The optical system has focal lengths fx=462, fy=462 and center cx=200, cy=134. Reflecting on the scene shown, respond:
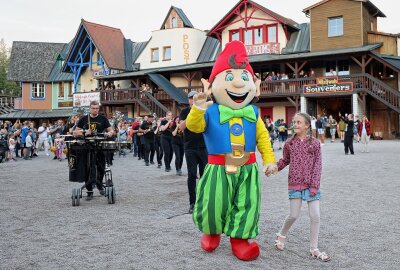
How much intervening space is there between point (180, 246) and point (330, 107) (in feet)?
89.3

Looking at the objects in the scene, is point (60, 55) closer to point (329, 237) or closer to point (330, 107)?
point (330, 107)

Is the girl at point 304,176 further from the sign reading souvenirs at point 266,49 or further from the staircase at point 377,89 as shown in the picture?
the sign reading souvenirs at point 266,49

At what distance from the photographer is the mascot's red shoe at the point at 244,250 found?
476 centimetres

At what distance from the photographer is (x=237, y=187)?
16.9 feet

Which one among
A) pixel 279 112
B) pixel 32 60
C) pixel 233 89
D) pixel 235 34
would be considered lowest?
pixel 233 89

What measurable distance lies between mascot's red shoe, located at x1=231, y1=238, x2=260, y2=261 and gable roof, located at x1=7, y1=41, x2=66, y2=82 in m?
43.9

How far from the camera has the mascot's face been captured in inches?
207

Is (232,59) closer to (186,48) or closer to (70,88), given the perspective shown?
(186,48)

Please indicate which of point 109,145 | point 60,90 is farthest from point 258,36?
point 109,145

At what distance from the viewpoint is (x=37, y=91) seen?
4547 cm

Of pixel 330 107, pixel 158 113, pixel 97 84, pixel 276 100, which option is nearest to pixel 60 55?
pixel 97 84

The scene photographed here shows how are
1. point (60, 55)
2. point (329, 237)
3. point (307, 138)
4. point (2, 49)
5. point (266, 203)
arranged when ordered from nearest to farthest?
point (307, 138) < point (329, 237) < point (266, 203) < point (60, 55) < point (2, 49)

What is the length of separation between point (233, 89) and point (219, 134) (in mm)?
549

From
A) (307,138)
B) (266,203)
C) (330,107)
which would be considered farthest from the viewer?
(330,107)
